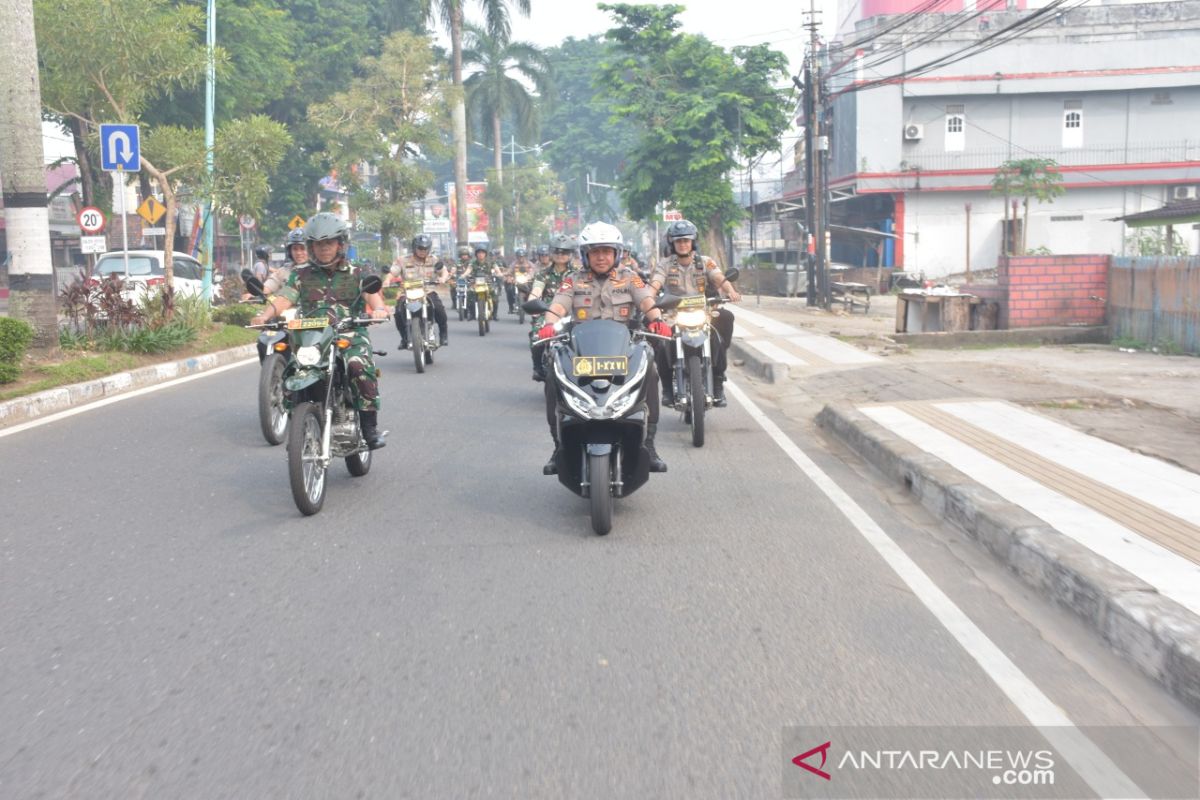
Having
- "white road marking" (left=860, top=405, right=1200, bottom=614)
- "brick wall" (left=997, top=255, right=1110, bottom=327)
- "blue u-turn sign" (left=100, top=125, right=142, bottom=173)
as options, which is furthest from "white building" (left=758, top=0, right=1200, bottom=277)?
"white road marking" (left=860, top=405, right=1200, bottom=614)

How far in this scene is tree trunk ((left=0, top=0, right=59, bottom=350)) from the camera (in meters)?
13.7

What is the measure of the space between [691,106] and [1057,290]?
2614 cm

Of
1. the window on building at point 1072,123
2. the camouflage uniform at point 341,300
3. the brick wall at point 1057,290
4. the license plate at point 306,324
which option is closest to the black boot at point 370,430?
the camouflage uniform at point 341,300

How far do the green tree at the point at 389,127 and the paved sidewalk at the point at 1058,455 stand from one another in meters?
24.6

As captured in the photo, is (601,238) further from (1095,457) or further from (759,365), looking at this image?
(759,365)

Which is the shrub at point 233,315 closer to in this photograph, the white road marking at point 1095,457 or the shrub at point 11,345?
the shrub at point 11,345

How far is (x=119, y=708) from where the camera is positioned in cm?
420

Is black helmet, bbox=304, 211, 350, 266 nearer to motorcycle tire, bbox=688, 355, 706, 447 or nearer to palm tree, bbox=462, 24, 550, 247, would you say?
motorcycle tire, bbox=688, 355, 706, 447

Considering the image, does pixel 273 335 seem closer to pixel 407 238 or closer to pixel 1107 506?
pixel 1107 506

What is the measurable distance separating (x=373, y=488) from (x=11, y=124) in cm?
841

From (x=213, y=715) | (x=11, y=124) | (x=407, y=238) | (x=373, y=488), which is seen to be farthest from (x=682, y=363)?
(x=407, y=238)

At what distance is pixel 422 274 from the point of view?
16031 mm

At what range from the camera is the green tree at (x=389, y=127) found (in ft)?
133

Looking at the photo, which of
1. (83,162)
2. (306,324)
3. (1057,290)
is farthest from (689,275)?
(83,162)
